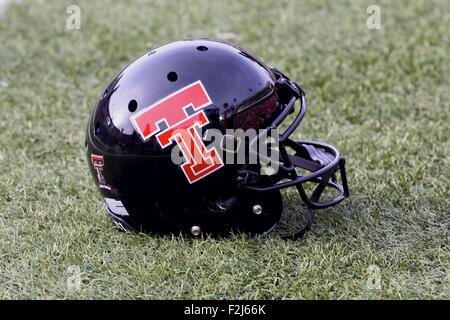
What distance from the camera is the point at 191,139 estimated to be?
2697 millimetres

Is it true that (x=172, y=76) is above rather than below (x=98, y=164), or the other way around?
above

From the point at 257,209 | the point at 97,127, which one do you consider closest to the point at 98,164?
the point at 97,127

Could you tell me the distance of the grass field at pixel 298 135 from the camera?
108 inches

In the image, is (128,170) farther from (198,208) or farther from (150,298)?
(150,298)

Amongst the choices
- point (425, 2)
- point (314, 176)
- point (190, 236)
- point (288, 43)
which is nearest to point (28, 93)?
point (288, 43)

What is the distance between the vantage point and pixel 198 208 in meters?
2.83

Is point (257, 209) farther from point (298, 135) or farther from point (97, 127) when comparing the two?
point (298, 135)

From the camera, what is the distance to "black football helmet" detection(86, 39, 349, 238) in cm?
270

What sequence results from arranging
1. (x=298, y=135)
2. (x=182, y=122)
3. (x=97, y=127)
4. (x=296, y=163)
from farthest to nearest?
(x=298, y=135)
(x=296, y=163)
(x=97, y=127)
(x=182, y=122)

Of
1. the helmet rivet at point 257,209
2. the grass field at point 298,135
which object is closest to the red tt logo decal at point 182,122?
the helmet rivet at point 257,209

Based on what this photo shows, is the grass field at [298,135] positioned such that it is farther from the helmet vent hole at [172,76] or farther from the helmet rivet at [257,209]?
the helmet vent hole at [172,76]

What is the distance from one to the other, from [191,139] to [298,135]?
1507 mm

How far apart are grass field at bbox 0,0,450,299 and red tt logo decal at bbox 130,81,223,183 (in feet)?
1.39

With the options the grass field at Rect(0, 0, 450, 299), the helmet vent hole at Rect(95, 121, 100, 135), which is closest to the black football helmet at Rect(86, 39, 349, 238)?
the helmet vent hole at Rect(95, 121, 100, 135)
